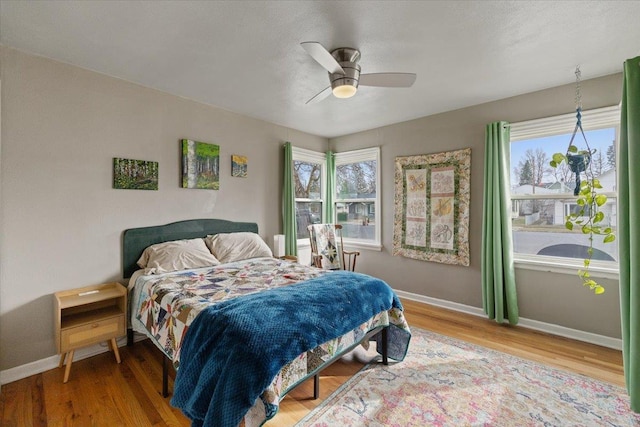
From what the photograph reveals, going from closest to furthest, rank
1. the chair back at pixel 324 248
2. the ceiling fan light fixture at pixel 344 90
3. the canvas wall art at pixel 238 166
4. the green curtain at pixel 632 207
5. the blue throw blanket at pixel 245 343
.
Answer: the blue throw blanket at pixel 245 343, the green curtain at pixel 632 207, the ceiling fan light fixture at pixel 344 90, the canvas wall art at pixel 238 166, the chair back at pixel 324 248

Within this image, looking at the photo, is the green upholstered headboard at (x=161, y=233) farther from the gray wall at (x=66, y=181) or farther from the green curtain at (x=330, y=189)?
the green curtain at (x=330, y=189)

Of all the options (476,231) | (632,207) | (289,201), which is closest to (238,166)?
(289,201)

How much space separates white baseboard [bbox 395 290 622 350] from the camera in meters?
2.65

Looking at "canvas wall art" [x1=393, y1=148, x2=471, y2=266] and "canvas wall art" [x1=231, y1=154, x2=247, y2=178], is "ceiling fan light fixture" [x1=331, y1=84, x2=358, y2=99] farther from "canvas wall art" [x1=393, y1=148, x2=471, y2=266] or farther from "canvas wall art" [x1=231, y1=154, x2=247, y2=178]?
"canvas wall art" [x1=393, y1=148, x2=471, y2=266]

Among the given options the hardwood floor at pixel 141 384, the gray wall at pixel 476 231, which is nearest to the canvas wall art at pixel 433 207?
the gray wall at pixel 476 231

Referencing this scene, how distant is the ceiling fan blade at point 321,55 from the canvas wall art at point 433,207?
2.23 m

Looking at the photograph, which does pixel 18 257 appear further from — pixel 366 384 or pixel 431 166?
pixel 431 166

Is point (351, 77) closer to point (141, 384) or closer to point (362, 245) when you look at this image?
point (141, 384)

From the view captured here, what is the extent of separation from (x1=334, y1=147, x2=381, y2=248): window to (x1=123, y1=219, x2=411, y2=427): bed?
6.91 feet

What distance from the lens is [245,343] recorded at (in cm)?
139

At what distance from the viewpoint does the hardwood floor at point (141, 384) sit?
178 cm

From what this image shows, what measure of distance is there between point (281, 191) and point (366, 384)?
287 centimetres

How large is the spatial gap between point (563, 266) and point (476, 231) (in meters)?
0.88

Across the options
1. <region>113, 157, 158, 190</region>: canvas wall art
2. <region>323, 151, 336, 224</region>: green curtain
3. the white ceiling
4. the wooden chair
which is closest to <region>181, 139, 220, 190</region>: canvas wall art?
<region>113, 157, 158, 190</region>: canvas wall art
